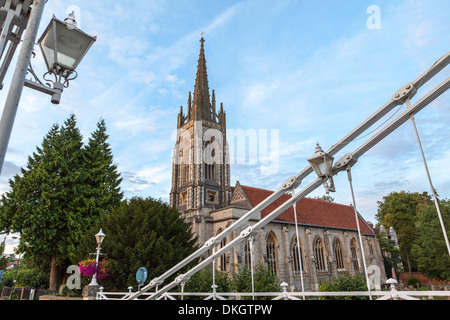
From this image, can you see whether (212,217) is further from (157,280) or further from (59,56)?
(59,56)

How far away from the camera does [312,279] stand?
2875 centimetres

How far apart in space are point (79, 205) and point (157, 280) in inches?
762

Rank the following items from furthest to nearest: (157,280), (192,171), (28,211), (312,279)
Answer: (192,171) → (312,279) → (28,211) → (157,280)

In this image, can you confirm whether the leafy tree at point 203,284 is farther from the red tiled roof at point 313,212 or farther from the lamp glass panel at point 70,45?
the red tiled roof at point 313,212

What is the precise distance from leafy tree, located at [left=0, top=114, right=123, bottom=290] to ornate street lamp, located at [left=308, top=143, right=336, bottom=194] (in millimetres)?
21238

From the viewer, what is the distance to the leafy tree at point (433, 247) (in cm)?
3094

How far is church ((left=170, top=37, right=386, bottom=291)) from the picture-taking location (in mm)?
27172

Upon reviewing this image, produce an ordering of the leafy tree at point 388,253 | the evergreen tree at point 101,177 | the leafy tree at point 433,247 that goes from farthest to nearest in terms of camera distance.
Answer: the leafy tree at point 388,253 < the leafy tree at point 433,247 < the evergreen tree at point 101,177

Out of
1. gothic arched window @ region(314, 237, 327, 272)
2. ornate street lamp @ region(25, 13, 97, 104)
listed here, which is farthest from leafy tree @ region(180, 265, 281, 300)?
gothic arched window @ region(314, 237, 327, 272)

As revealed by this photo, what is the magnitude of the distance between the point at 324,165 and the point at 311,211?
3382 centimetres

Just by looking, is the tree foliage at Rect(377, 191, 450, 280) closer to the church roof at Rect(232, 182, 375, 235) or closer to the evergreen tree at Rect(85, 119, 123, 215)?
the church roof at Rect(232, 182, 375, 235)

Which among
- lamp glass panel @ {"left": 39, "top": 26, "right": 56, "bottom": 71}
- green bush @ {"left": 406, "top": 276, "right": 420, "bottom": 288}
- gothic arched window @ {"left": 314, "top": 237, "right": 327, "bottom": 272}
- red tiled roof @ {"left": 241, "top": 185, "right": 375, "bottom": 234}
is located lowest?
green bush @ {"left": 406, "top": 276, "right": 420, "bottom": 288}

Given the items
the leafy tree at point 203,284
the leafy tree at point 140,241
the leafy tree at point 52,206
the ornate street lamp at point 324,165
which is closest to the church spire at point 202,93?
the leafy tree at point 52,206

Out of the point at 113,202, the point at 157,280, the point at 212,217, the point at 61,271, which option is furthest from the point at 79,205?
the point at 157,280
